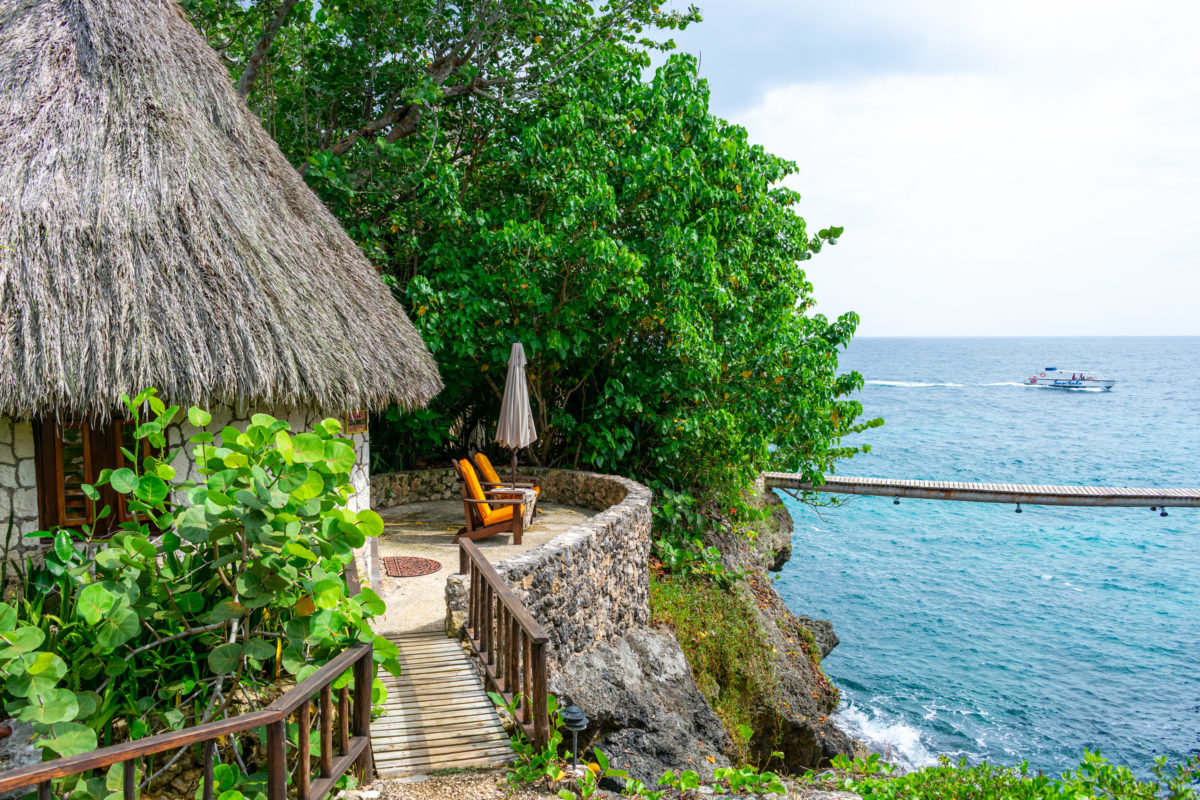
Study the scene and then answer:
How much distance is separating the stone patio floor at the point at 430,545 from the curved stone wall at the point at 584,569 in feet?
1.17

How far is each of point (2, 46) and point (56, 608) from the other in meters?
5.25

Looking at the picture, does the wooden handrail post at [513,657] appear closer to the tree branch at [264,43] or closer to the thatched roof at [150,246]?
the thatched roof at [150,246]

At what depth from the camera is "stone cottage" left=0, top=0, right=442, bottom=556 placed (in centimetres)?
559

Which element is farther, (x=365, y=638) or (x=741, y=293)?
(x=741, y=293)

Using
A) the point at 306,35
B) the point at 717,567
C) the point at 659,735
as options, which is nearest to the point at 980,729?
the point at 717,567

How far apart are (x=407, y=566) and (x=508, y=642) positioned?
3142mm

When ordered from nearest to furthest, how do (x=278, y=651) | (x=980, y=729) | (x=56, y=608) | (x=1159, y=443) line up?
(x=278, y=651), (x=56, y=608), (x=980, y=729), (x=1159, y=443)

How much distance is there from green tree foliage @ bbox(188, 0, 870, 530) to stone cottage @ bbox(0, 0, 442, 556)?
95.8 inches

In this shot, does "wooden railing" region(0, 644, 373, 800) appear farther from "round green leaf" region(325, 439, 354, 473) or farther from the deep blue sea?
the deep blue sea

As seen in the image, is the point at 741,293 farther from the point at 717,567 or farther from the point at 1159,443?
the point at 1159,443

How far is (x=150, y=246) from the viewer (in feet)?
20.2

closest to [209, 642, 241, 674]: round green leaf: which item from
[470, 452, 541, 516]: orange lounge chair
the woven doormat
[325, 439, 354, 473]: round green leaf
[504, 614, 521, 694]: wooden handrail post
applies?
[325, 439, 354, 473]: round green leaf

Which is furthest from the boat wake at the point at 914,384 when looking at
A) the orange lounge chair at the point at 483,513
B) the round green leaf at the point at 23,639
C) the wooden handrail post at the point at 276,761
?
the round green leaf at the point at 23,639

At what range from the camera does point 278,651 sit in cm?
363
